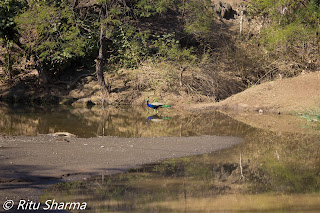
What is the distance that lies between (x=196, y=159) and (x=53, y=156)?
298 centimetres

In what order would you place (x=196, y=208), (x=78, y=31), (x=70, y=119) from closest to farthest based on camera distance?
(x=196, y=208) < (x=70, y=119) < (x=78, y=31)

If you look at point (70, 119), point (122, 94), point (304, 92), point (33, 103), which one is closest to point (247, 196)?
point (70, 119)

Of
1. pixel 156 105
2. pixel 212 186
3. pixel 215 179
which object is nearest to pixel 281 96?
pixel 156 105

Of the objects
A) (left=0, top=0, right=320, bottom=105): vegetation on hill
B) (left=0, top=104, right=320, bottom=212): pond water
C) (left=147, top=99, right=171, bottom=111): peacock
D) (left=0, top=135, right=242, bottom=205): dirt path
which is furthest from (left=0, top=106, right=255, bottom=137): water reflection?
(left=0, top=0, right=320, bottom=105): vegetation on hill

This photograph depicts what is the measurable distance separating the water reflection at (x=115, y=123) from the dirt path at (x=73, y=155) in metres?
1.55

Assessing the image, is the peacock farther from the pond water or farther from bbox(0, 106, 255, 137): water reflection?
the pond water

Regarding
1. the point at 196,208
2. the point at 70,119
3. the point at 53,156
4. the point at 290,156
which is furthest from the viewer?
the point at 70,119

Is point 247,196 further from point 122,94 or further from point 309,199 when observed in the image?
point 122,94

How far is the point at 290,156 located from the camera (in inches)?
387

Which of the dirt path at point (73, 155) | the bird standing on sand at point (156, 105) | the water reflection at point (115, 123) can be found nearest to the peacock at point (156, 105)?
the bird standing on sand at point (156, 105)

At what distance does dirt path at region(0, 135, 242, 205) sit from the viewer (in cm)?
712

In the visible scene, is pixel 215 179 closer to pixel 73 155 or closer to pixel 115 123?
pixel 73 155

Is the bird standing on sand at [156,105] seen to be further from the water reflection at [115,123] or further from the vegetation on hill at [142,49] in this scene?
the vegetation on hill at [142,49]

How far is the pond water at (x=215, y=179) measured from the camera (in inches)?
249
